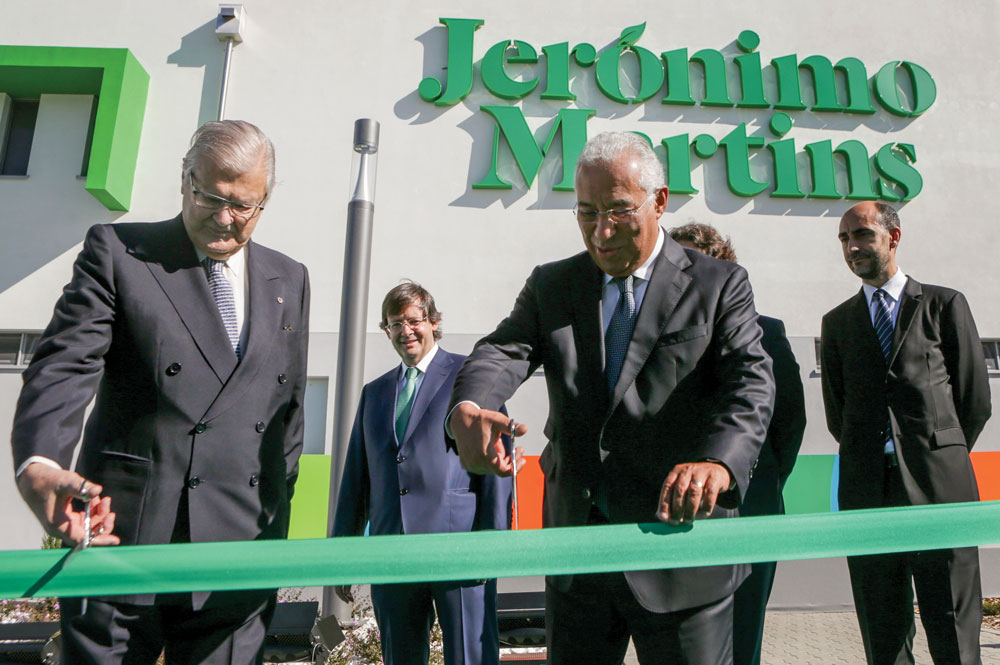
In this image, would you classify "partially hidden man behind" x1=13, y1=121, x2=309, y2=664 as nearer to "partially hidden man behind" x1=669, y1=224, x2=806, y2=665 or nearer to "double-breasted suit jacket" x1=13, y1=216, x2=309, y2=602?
"double-breasted suit jacket" x1=13, y1=216, x2=309, y2=602

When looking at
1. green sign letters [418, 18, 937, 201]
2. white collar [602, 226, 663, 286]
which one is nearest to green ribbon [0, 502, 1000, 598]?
white collar [602, 226, 663, 286]

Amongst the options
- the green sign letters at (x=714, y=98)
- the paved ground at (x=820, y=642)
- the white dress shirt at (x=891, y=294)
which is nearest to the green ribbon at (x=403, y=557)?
the white dress shirt at (x=891, y=294)

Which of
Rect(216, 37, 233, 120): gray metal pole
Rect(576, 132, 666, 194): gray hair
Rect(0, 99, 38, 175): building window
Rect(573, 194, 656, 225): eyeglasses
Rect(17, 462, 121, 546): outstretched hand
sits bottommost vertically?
Rect(17, 462, 121, 546): outstretched hand

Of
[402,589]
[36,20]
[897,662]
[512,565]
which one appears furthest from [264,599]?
[36,20]

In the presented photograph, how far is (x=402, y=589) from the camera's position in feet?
8.83

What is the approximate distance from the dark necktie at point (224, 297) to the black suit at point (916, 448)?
2.30m

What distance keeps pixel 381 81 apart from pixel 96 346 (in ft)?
25.0

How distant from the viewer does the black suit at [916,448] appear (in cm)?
257

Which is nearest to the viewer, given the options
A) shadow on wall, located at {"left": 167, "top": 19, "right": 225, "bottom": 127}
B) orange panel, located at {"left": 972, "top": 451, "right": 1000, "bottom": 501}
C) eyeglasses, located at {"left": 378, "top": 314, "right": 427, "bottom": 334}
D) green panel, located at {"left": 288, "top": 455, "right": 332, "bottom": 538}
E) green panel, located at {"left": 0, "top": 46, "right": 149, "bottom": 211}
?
eyeglasses, located at {"left": 378, "top": 314, "right": 427, "bottom": 334}

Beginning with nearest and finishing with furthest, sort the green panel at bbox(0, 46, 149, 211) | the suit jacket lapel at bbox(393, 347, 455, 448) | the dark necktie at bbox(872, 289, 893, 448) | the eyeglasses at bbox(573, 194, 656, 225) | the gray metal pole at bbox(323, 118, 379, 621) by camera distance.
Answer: the eyeglasses at bbox(573, 194, 656, 225) < the dark necktie at bbox(872, 289, 893, 448) < the suit jacket lapel at bbox(393, 347, 455, 448) < the gray metal pole at bbox(323, 118, 379, 621) < the green panel at bbox(0, 46, 149, 211)

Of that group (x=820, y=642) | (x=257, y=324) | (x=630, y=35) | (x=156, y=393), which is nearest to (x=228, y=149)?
(x=257, y=324)

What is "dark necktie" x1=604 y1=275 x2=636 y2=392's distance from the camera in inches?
68.7

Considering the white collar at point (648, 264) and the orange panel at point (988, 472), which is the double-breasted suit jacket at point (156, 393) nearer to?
the white collar at point (648, 264)

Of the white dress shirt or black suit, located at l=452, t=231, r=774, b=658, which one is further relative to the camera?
the white dress shirt
